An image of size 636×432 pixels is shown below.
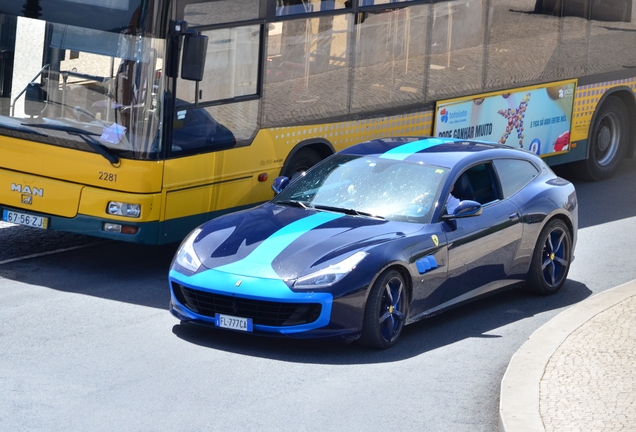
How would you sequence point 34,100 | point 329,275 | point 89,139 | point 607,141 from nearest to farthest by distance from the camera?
point 329,275 → point 89,139 → point 34,100 → point 607,141

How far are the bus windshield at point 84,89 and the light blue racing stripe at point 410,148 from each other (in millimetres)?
2185

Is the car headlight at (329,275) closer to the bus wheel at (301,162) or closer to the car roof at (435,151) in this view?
the car roof at (435,151)

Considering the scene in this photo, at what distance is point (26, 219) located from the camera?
1142cm

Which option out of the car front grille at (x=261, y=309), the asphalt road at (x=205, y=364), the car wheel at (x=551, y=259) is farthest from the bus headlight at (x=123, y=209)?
the car wheel at (x=551, y=259)

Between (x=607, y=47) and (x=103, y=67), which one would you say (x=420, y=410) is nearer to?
(x=103, y=67)

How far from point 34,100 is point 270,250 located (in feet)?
11.9

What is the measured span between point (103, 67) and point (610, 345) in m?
5.21

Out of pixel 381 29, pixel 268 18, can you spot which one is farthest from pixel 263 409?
pixel 381 29

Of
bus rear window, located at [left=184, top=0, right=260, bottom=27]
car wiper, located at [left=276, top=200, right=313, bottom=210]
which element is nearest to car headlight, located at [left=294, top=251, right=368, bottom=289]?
car wiper, located at [left=276, top=200, right=313, bottom=210]

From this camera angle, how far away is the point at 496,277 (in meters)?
10.4

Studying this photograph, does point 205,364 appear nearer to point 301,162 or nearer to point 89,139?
point 89,139

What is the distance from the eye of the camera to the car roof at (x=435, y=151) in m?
10.4

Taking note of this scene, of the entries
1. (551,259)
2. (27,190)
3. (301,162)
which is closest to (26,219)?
(27,190)

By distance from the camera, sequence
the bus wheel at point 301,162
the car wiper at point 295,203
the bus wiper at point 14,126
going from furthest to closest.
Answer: the bus wheel at point 301,162 → the bus wiper at point 14,126 → the car wiper at point 295,203
